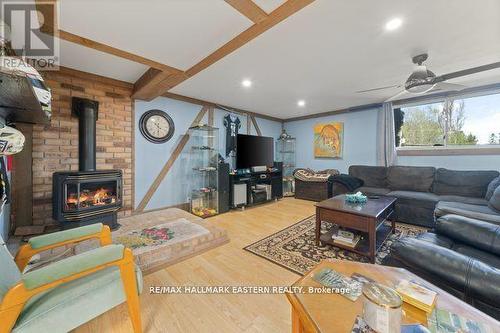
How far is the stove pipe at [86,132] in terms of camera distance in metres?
2.62

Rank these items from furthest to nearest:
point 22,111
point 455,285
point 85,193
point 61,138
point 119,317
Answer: point 61,138
point 85,193
point 22,111
point 119,317
point 455,285

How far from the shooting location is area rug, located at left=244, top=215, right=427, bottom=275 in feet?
6.84

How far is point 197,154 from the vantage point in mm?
3967

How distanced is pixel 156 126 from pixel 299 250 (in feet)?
10.3

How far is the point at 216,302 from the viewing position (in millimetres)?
1542

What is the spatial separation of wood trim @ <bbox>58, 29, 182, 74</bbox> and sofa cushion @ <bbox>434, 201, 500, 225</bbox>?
10.9 feet

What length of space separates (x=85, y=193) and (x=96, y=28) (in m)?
1.86

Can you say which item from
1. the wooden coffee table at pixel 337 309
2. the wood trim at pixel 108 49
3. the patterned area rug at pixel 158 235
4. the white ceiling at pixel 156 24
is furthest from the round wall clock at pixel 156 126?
the wooden coffee table at pixel 337 309

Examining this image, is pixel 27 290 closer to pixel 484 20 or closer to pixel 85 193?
pixel 85 193

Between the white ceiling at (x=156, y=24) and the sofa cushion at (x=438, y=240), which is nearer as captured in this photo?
the white ceiling at (x=156, y=24)

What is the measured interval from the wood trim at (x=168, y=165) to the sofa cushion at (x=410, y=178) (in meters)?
4.06

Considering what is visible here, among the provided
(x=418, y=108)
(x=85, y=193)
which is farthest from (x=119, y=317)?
(x=418, y=108)

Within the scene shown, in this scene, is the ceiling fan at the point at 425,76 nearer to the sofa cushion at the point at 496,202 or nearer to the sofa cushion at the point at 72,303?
the sofa cushion at the point at 496,202

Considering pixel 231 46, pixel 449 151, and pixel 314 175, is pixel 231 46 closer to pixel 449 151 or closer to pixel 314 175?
pixel 314 175
